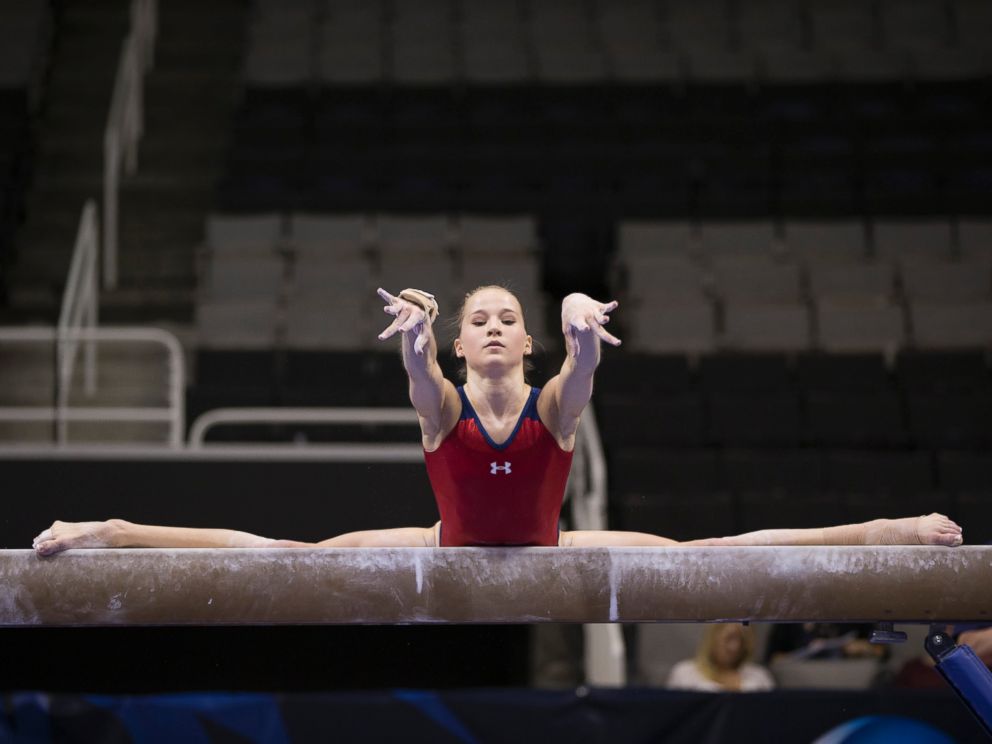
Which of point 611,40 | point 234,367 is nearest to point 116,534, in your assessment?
point 234,367

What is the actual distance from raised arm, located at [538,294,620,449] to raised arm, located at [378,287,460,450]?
0.29 metres

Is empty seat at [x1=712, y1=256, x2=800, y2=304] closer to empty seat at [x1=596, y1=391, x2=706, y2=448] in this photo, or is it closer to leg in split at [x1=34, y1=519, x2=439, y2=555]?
empty seat at [x1=596, y1=391, x2=706, y2=448]

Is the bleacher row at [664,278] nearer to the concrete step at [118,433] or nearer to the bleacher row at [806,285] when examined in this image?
the bleacher row at [806,285]

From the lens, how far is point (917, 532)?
11.1ft

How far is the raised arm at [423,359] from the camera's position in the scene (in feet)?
10.5

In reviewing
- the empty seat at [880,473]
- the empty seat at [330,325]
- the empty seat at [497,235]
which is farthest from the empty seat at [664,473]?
the empty seat at [497,235]

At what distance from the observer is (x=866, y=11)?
36.0ft

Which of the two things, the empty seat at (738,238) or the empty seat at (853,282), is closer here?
the empty seat at (853,282)

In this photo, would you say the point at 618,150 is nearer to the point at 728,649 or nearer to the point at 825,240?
the point at 825,240

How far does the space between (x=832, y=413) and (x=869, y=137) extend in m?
3.35

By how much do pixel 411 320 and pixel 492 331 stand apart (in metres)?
0.52

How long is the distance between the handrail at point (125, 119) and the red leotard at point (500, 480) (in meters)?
5.89

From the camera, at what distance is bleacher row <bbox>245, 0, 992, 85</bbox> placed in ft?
33.4

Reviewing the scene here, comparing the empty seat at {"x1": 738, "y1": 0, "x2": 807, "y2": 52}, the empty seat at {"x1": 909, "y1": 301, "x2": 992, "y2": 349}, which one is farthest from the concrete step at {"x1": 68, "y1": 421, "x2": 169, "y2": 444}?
the empty seat at {"x1": 738, "y1": 0, "x2": 807, "y2": 52}
